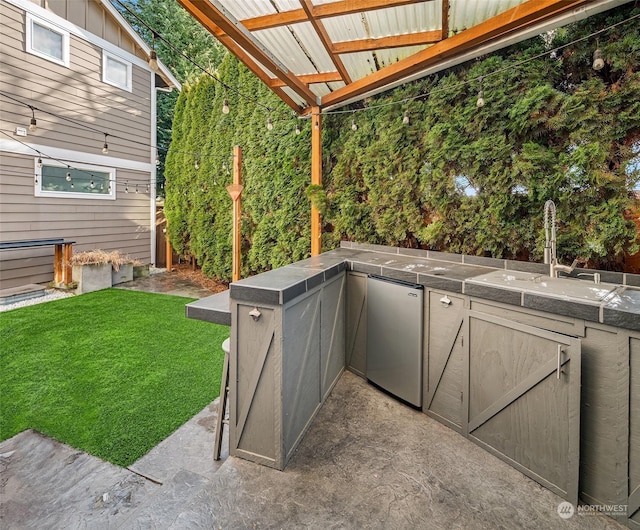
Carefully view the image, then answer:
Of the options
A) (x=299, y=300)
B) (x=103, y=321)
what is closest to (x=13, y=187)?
(x=103, y=321)

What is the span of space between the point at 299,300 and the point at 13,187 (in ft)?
21.6

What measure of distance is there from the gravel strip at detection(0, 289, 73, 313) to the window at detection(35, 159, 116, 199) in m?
1.83

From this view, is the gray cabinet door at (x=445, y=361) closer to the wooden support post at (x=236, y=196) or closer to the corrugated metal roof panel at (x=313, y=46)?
the corrugated metal roof panel at (x=313, y=46)

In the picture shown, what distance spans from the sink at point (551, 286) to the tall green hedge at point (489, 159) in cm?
61

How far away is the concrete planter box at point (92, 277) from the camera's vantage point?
232 inches

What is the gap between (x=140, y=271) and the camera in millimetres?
7258

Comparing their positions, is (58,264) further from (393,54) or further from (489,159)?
(489,159)

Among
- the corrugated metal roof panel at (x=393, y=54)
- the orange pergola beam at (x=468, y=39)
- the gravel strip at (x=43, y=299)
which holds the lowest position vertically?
the gravel strip at (x=43, y=299)

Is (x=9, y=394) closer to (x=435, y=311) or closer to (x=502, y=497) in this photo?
(x=435, y=311)

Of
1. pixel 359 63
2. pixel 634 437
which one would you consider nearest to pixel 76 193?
pixel 359 63

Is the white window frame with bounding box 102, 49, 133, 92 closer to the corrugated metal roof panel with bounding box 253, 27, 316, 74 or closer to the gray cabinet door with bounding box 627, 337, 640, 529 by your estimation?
the corrugated metal roof panel with bounding box 253, 27, 316, 74

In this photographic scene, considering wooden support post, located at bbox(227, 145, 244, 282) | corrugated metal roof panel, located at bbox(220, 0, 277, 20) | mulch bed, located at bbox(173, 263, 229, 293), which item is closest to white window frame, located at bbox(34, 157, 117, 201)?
mulch bed, located at bbox(173, 263, 229, 293)

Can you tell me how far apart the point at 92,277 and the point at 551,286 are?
275 inches

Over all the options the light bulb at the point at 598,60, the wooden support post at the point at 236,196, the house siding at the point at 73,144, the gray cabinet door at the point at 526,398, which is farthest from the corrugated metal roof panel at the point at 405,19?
the house siding at the point at 73,144
